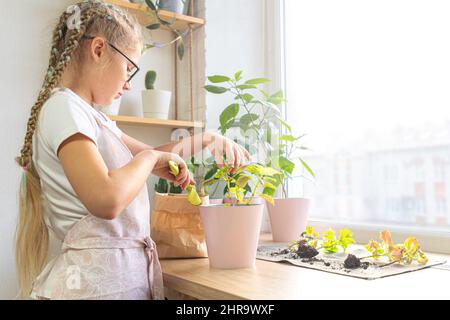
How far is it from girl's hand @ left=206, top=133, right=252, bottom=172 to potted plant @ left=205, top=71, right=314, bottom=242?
311mm

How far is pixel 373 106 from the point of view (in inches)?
58.8

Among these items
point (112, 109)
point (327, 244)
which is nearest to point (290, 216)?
point (327, 244)

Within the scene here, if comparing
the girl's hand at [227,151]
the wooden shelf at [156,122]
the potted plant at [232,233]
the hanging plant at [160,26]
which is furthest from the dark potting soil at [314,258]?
the hanging plant at [160,26]

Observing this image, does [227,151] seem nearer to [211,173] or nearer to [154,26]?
[211,173]

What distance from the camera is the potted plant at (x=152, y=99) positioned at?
5.20 feet

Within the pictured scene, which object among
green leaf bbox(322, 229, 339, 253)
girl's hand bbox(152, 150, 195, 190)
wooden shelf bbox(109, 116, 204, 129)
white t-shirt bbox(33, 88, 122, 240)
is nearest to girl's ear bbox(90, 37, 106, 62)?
white t-shirt bbox(33, 88, 122, 240)

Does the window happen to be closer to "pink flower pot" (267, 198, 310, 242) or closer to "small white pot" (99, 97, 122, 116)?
"pink flower pot" (267, 198, 310, 242)

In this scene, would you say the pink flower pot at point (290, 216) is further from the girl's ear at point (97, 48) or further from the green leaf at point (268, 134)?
the girl's ear at point (97, 48)

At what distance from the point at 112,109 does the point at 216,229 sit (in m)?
0.69

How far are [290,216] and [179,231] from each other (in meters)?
0.42

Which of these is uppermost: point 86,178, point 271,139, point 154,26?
point 154,26

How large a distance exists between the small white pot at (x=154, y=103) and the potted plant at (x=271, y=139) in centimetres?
17

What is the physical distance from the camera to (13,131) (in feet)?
4.75

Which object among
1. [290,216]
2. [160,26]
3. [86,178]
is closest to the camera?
[86,178]
